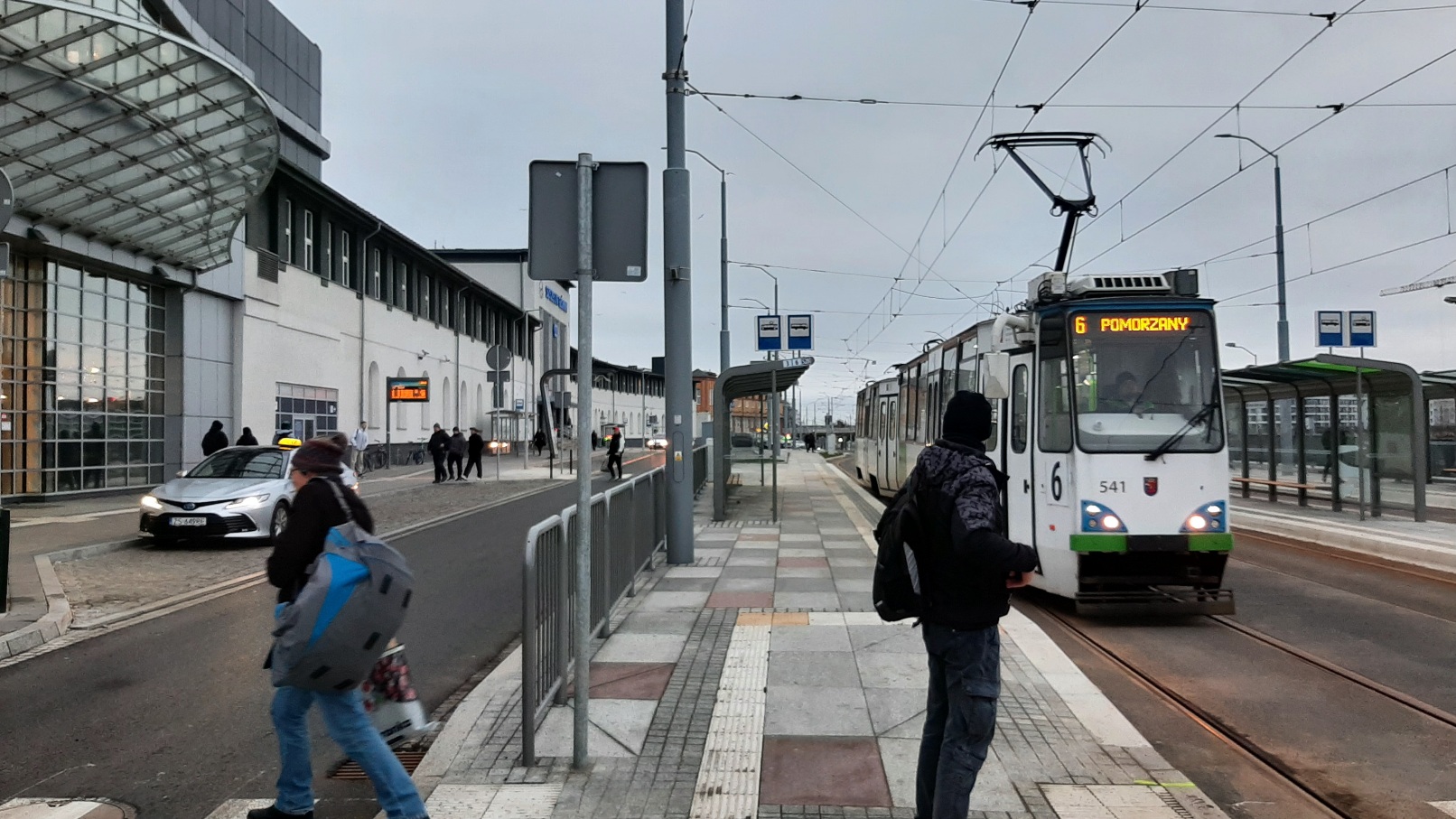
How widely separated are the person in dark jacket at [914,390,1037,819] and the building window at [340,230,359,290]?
36.0m

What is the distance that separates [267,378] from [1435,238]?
2781 cm

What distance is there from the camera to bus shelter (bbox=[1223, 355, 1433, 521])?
15953 millimetres

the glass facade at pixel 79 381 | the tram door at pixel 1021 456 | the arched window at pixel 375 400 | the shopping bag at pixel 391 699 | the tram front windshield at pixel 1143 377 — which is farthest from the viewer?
the arched window at pixel 375 400

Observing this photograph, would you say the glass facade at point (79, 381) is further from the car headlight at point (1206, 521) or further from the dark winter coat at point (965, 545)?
the dark winter coat at point (965, 545)

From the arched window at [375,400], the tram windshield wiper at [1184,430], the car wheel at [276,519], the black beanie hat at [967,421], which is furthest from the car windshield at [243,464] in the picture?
the arched window at [375,400]

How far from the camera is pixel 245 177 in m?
20.0

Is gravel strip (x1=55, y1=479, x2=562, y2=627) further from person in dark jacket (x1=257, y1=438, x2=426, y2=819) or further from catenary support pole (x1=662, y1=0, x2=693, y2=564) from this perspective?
person in dark jacket (x1=257, y1=438, x2=426, y2=819)

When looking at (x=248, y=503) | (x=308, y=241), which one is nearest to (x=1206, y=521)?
(x=248, y=503)

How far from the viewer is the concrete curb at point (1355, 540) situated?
12.2 metres

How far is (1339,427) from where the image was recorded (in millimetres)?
17969

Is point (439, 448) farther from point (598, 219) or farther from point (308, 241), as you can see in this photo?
point (598, 219)

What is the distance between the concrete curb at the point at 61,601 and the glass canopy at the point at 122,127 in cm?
674

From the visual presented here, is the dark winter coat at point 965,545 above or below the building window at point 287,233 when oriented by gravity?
below

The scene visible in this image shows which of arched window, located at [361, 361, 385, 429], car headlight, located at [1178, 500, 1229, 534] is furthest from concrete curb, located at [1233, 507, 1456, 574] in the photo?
arched window, located at [361, 361, 385, 429]
